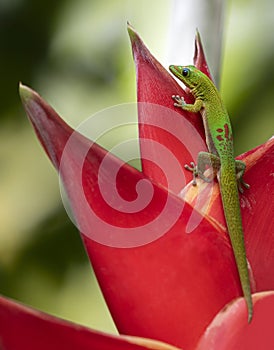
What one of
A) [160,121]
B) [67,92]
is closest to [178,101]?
[160,121]

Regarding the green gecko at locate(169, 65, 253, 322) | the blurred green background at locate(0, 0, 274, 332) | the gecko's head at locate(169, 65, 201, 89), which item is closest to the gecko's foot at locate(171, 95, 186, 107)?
the green gecko at locate(169, 65, 253, 322)

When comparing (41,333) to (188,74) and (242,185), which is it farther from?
(188,74)

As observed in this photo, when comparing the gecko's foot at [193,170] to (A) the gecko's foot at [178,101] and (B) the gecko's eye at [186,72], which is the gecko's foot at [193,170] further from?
(B) the gecko's eye at [186,72]

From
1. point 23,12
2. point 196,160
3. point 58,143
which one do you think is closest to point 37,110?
point 58,143

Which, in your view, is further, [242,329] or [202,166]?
[202,166]

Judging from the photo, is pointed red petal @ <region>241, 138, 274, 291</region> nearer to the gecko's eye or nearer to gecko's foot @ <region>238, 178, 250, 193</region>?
gecko's foot @ <region>238, 178, 250, 193</region>

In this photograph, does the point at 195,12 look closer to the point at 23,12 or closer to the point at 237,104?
the point at 237,104
